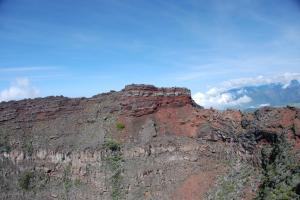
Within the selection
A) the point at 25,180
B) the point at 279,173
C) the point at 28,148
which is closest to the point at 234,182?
the point at 279,173

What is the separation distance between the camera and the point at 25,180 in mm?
60875

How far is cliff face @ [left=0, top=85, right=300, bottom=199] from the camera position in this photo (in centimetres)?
5288

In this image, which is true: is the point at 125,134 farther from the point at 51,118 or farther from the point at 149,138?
the point at 51,118

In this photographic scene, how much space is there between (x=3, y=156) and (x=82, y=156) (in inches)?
470

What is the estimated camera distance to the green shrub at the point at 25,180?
60.5m

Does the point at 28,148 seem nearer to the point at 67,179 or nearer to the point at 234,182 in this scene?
the point at 67,179

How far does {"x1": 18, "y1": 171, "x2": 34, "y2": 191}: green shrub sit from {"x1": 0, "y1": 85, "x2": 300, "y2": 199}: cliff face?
0.13 meters

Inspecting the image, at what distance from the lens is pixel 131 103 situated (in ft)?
208

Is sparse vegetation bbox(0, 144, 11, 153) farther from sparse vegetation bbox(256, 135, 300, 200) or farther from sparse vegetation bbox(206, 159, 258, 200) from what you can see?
sparse vegetation bbox(256, 135, 300, 200)

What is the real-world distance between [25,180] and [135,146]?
50.1ft

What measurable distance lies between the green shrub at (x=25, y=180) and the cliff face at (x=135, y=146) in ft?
0.42

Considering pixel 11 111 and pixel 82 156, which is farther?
pixel 11 111

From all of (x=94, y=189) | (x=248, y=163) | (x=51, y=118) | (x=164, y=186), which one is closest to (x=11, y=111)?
(x=51, y=118)

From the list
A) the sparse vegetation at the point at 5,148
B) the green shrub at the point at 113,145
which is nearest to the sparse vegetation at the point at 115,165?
the green shrub at the point at 113,145
